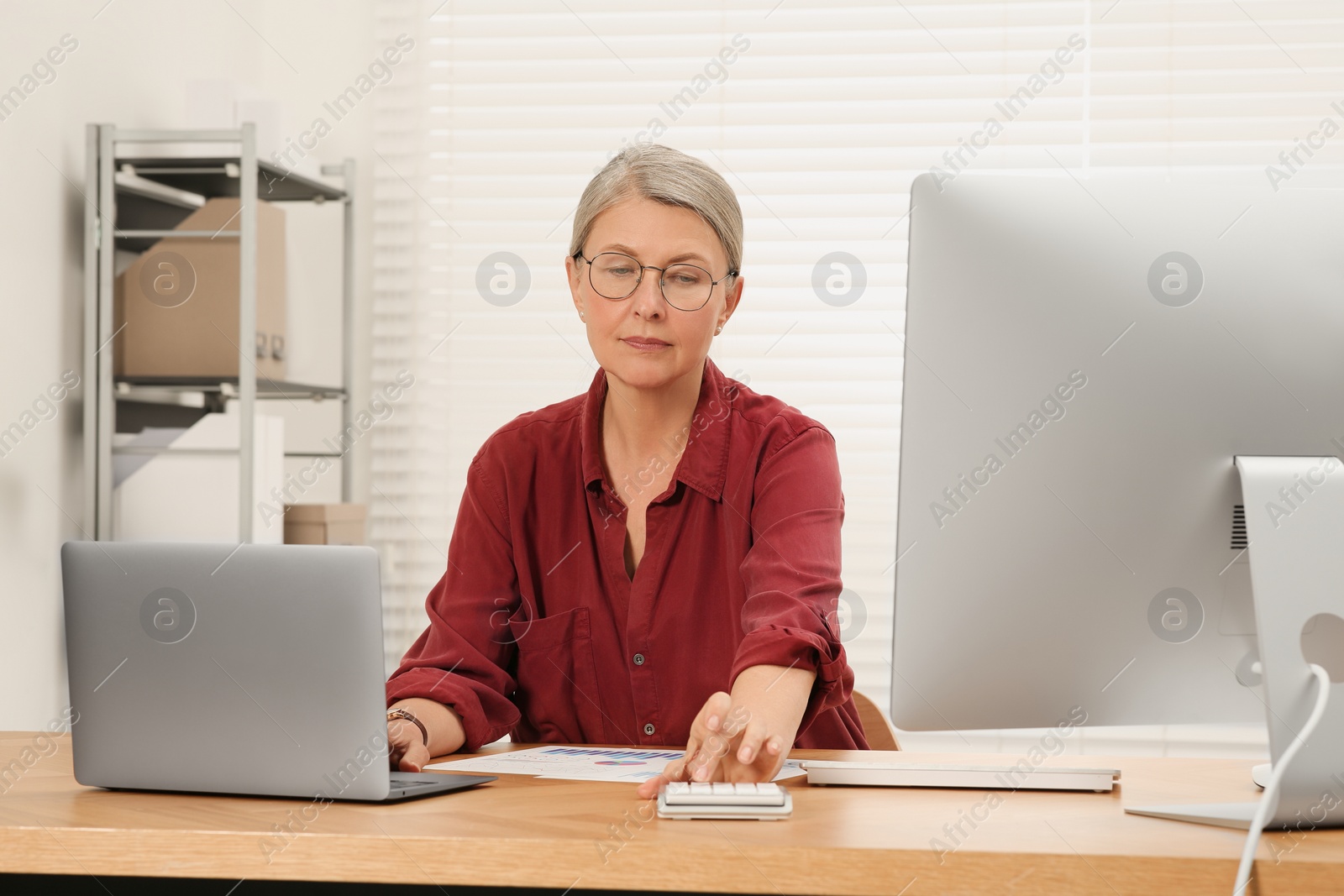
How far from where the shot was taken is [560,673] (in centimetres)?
136

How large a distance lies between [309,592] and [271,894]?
231 millimetres

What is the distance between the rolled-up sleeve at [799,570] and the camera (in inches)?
40.5

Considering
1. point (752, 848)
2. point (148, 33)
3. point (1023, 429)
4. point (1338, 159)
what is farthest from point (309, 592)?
point (1338, 159)

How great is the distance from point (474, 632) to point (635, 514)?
0.24m

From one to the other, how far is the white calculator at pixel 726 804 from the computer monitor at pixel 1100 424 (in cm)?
15

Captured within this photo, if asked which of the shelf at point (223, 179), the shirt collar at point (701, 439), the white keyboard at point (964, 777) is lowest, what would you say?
the white keyboard at point (964, 777)

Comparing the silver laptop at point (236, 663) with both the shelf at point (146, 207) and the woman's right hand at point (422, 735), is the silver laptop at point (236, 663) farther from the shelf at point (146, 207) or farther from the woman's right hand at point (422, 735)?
the shelf at point (146, 207)

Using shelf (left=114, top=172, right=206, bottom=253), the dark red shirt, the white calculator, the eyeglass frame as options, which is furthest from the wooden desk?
shelf (left=114, top=172, right=206, bottom=253)

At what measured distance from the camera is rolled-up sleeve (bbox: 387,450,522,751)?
3.94 feet

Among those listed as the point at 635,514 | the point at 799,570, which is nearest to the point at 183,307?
the point at 635,514

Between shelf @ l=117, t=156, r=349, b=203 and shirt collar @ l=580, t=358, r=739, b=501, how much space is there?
1262 mm

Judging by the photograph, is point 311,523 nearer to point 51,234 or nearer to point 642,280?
point 51,234

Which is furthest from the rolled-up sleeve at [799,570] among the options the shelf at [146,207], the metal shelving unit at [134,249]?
the shelf at [146,207]

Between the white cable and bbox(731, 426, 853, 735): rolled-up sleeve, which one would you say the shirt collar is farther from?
the white cable
